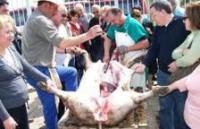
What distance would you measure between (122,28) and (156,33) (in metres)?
0.82

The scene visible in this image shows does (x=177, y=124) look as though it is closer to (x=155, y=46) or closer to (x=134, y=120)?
(x=155, y=46)

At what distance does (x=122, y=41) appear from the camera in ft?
23.3

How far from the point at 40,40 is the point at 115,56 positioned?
1235 mm

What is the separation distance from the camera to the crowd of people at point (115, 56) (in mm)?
4781

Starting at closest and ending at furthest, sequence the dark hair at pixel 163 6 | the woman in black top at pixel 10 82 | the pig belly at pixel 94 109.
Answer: the woman in black top at pixel 10 82
the pig belly at pixel 94 109
the dark hair at pixel 163 6

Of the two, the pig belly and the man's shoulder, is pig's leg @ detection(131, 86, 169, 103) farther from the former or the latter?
the man's shoulder

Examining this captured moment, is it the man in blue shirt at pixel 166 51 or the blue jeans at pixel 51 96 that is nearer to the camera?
the man in blue shirt at pixel 166 51

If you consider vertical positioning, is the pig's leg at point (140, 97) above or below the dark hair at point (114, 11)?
below

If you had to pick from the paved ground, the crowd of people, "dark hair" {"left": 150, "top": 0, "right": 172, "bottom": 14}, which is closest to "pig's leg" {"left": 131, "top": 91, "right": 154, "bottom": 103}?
the crowd of people

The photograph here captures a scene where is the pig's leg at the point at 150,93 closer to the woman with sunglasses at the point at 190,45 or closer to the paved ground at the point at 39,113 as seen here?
the paved ground at the point at 39,113

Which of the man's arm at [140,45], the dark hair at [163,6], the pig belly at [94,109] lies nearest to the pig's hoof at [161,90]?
the pig belly at [94,109]

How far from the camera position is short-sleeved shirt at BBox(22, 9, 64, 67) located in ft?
20.4

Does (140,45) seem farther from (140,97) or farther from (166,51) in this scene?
(140,97)

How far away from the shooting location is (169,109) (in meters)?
6.37
